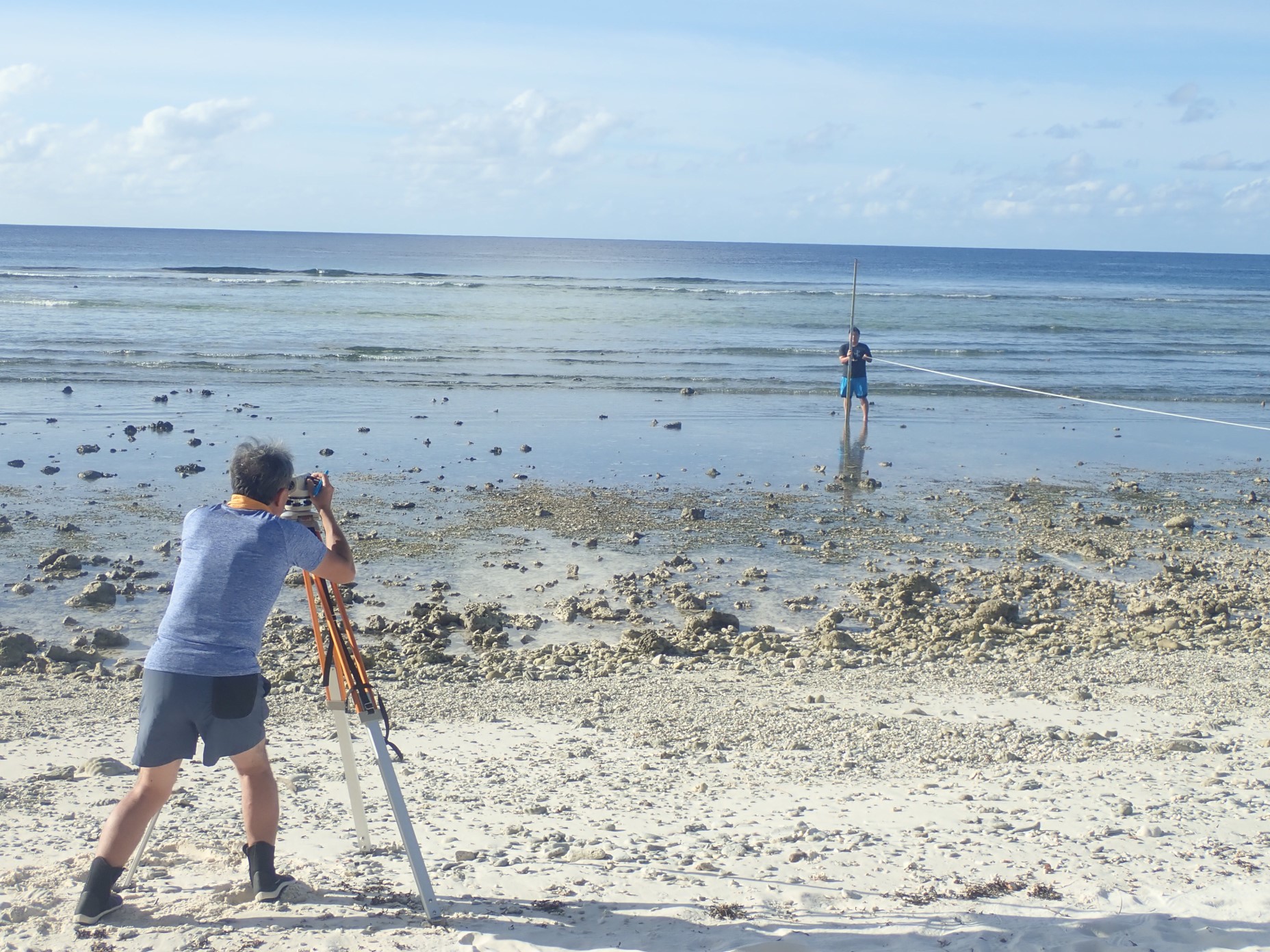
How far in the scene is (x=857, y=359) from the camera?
17656mm

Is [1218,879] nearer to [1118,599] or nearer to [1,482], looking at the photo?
[1118,599]

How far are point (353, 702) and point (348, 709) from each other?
319 mm

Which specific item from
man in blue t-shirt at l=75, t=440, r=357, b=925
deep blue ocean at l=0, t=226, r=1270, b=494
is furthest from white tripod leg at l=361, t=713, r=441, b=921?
deep blue ocean at l=0, t=226, r=1270, b=494

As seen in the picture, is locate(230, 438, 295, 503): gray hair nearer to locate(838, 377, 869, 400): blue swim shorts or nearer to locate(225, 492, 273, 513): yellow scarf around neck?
locate(225, 492, 273, 513): yellow scarf around neck

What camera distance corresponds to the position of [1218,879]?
420cm

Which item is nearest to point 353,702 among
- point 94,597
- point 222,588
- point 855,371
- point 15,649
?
Answer: point 222,588

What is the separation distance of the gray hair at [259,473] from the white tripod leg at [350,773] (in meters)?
0.89

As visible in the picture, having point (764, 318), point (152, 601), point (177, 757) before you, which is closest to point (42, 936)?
point (177, 757)

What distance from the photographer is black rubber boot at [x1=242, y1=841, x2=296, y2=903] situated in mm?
3918

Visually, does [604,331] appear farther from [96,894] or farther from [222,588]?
[96,894]

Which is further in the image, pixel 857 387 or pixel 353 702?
pixel 857 387

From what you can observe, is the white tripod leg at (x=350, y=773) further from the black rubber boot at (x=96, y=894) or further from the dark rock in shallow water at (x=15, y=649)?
the dark rock in shallow water at (x=15, y=649)

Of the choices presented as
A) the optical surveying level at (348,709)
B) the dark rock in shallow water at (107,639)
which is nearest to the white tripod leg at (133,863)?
the optical surveying level at (348,709)

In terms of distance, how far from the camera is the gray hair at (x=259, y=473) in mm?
3811
